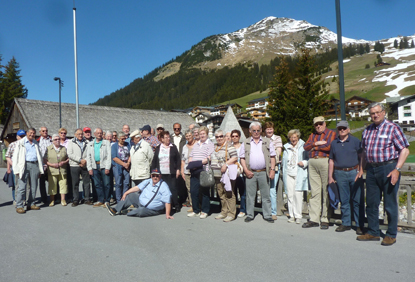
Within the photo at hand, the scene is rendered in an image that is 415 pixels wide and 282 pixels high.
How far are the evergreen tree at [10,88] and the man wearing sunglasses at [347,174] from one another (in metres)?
57.5

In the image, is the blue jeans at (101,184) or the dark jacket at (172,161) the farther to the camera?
the blue jeans at (101,184)

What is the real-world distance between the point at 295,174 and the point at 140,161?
3973 millimetres

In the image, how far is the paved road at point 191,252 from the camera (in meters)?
3.88

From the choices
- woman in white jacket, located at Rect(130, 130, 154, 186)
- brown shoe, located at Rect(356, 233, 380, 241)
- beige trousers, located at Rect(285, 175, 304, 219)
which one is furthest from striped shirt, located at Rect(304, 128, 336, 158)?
woman in white jacket, located at Rect(130, 130, 154, 186)

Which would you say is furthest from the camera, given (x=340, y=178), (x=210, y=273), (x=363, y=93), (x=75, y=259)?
(x=363, y=93)

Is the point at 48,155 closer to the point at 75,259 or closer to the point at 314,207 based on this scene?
the point at 75,259

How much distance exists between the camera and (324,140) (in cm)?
614

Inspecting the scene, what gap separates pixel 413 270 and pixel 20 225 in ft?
23.5

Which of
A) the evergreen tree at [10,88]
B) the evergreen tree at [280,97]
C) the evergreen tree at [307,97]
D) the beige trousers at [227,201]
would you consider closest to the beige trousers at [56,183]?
the beige trousers at [227,201]

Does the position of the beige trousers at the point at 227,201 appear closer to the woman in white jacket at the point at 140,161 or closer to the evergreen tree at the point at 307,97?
the woman in white jacket at the point at 140,161

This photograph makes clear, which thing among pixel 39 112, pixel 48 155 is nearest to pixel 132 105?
pixel 39 112

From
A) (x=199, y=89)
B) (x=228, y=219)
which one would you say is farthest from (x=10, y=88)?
(x=199, y=89)

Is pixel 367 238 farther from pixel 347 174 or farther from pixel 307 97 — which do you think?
pixel 307 97

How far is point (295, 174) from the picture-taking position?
6547 millimetres
